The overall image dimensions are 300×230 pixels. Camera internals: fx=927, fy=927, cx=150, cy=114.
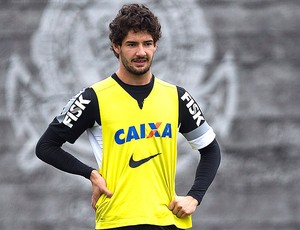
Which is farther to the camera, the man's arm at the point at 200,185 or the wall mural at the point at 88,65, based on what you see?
the wall mural at the point at 88,65

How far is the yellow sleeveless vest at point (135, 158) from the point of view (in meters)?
4.19

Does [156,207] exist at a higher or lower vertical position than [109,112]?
lower

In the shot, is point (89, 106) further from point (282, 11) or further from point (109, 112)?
point (282, 11)

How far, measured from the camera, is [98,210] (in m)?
4.31

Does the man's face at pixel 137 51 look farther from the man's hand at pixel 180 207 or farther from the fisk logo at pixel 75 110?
the man's hand at pixel 180 207

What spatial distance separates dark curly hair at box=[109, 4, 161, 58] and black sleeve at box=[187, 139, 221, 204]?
649mm

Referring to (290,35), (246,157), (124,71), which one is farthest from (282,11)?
(124,71)

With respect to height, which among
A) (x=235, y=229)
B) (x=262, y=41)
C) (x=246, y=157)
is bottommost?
(x=235, y=229)

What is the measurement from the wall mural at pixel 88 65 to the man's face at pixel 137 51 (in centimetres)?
277

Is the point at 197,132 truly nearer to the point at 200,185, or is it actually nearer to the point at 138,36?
the point at 200,185

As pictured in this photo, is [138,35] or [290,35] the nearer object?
[138,35]

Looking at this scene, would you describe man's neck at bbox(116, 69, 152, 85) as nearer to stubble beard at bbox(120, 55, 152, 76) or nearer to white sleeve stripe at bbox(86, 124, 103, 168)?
stubble beard at bbox(120, 55, 152, 76)

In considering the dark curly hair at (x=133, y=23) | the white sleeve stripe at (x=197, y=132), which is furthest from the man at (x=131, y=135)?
the white sleeve stripe at (x=197, y=132)

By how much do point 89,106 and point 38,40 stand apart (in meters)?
2.89
